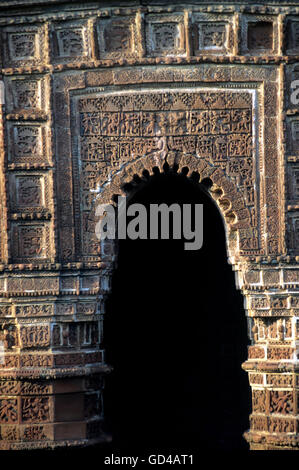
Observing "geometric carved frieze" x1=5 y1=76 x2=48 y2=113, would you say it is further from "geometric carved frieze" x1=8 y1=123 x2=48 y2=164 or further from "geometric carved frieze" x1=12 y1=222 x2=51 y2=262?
"geometric carved frieze" x1=12 y1=222 x2=51 y2=262

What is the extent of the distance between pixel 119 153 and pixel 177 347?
3.57 metres

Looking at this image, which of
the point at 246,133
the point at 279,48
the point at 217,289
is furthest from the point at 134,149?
the point at 217,289

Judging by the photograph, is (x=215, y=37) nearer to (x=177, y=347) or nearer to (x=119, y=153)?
(x=119, y=153)

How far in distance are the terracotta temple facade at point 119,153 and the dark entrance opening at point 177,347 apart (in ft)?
7.53

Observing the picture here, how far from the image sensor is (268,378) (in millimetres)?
9312

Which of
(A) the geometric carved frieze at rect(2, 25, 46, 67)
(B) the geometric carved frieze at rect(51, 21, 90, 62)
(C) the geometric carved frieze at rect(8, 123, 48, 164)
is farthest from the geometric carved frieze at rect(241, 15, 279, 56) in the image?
(C) the geometric carved frieze at rect(8, 123, 48, 164)

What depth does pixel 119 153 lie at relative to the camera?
938cm

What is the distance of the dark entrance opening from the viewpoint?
11773 millimetres

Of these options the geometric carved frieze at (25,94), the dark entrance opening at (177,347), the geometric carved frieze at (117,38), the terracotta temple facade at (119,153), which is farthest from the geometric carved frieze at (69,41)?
the dark entrance opening at (177,347)

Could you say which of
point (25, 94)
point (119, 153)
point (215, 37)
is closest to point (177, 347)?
point (119, 153)

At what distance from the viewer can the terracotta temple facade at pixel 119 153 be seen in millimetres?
9281

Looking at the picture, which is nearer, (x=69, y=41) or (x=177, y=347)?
(x=69, y=41)

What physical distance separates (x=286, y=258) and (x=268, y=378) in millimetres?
1159

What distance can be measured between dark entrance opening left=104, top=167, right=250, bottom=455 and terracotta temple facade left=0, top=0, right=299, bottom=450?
2.30 meters
